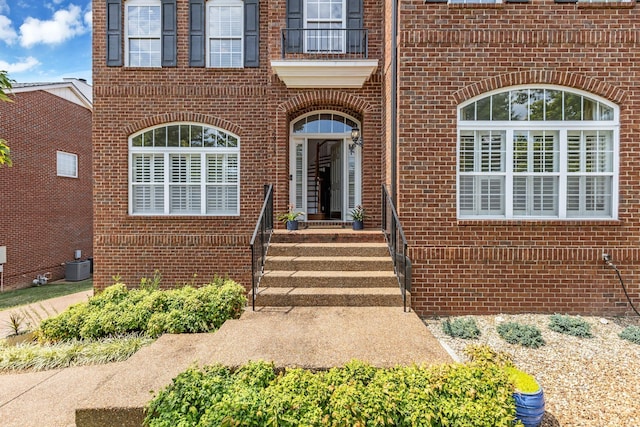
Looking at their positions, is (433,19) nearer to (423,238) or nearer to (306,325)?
(423,238)

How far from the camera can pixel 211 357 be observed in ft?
11.2

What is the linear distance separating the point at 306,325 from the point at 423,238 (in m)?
2.44

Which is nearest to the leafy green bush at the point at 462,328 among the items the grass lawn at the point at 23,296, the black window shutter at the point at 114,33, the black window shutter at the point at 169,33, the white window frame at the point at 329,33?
the white window frame at the point at 329,33

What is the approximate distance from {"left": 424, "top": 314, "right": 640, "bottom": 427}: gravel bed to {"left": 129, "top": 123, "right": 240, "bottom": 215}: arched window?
4872 mm

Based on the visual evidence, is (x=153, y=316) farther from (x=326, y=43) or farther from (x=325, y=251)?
(x=326, y=43)

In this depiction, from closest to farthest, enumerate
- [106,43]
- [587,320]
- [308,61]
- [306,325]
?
1. [306,325]
2. [587,320]
3. [308,61]
4. [106,43]

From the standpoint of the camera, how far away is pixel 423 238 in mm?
5434

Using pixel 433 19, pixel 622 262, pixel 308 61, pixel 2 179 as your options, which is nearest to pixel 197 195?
pixel 308 61

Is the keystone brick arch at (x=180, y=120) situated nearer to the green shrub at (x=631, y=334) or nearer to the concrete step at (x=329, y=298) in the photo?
the concrete step at (x=329, y=298)

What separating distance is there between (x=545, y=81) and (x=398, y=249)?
3545 millimetres

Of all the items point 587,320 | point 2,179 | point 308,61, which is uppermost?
point 308,61

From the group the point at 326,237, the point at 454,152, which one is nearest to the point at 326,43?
the point at 454,152

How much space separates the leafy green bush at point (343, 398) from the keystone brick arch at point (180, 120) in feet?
17.7

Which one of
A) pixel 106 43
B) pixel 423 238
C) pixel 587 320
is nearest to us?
pixel 587 320
